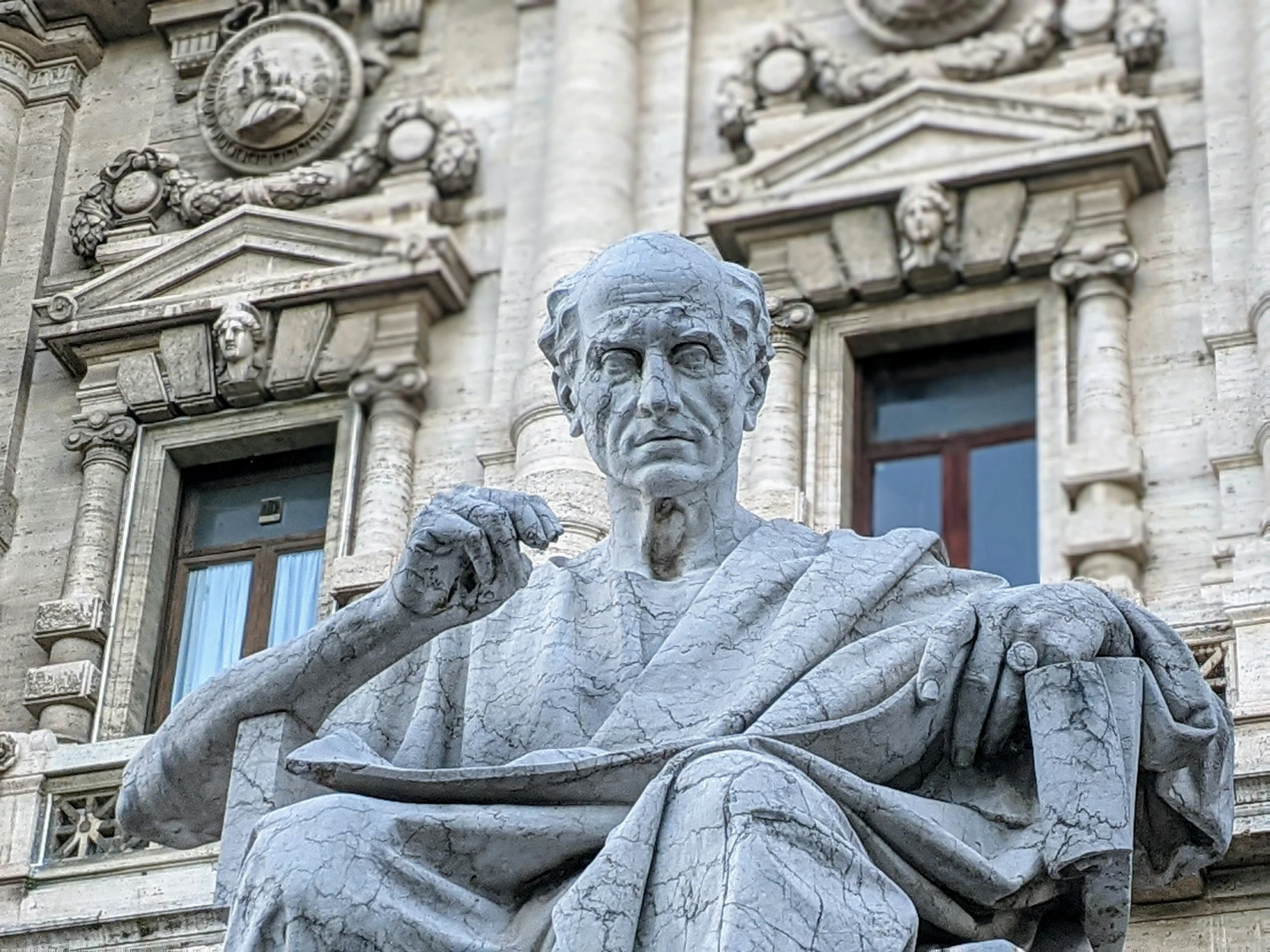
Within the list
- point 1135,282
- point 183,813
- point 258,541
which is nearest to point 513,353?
point 258,541

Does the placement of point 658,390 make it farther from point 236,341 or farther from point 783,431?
point 236,341

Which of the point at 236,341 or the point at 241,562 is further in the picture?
the point at 236,341

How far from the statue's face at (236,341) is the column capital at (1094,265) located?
3.64 m

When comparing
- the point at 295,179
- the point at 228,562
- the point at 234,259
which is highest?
the point at 295,179

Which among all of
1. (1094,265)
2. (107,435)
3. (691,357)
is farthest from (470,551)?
(107,435)

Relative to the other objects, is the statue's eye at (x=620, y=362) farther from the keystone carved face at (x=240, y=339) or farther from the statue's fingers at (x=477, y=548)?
the keystone carved face at (x=240, y=339)

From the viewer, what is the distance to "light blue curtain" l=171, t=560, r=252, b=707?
53.9 feet

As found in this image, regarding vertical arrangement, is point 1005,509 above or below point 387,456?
below

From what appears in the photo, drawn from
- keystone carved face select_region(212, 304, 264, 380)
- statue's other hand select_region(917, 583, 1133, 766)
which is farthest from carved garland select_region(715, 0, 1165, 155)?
statue's other hand select_region(917, 583, 1133, 766)

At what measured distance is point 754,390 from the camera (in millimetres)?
8289

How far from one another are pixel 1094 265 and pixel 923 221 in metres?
0.74

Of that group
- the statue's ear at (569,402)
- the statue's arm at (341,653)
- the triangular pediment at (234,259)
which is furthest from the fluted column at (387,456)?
the statue's arm at (341,653)

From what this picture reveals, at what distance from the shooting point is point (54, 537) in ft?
55.8

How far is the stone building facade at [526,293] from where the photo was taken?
50.0 feet
